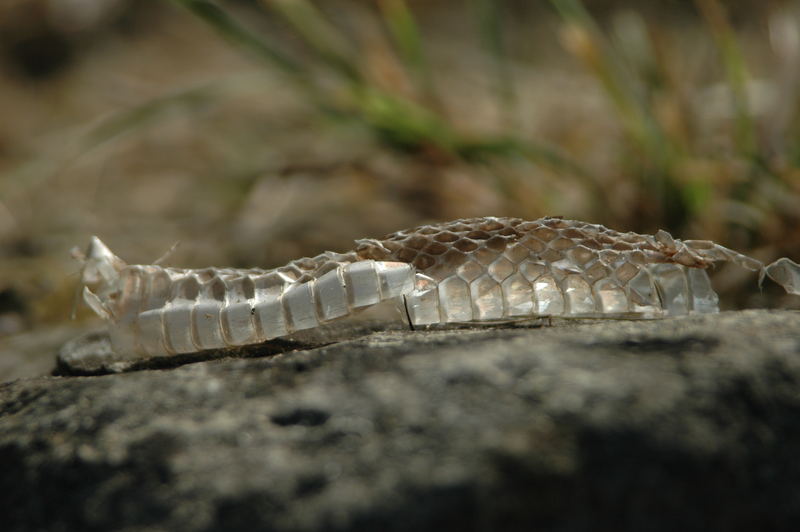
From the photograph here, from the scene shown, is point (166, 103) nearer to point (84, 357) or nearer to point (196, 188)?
point (196, 188)

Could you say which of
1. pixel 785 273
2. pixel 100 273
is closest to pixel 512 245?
pixel 785 273

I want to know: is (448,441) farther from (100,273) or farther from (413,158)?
(413,158)

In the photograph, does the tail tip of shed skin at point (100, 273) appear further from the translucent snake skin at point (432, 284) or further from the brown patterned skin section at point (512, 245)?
the brown patterned skin section at point (512, 245)

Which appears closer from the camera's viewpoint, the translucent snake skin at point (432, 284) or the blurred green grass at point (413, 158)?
the translucent snake skin at point (432, 284)

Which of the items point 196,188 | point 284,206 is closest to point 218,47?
point 196,188

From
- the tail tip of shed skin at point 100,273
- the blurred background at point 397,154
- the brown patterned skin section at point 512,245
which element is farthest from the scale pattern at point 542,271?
the blurred background at point 397,154

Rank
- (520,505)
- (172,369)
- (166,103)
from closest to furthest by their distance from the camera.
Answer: (520,505) < (172,369) < (166,103)
